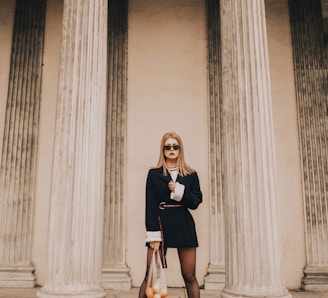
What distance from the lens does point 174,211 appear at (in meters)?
4.43

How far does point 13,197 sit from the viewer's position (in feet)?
23.4

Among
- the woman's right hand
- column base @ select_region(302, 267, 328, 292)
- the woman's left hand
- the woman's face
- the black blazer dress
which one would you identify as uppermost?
the woman's face

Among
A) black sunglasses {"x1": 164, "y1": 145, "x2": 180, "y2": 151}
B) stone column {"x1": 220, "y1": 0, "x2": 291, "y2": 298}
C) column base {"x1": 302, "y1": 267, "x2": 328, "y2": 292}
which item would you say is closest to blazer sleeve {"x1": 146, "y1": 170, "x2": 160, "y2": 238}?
black sunglasses {"x1": 164, "y1": 145, "x2": 180, "y2": 151}

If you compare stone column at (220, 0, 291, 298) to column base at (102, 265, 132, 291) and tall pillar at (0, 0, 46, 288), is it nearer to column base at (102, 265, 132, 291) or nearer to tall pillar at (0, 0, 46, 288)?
column base at (102, 265, 132, 291)

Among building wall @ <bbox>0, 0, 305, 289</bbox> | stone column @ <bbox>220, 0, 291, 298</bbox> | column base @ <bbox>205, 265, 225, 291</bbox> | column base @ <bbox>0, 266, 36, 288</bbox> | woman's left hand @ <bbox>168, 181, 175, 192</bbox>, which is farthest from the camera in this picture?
building wall @ <bbox>0, 0, 305, 289</bbox>

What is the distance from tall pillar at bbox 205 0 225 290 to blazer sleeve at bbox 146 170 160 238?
103 inches

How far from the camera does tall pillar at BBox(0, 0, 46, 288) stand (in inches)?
271

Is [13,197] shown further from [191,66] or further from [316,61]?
[316,61]

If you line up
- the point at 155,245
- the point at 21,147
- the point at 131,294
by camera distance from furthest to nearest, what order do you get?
the point at 21,147, the point at 131,294, the point at 155,245

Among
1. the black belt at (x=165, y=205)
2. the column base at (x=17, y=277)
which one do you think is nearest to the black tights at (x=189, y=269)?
the black belt at (x=165, y=205)

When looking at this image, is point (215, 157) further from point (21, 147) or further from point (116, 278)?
point (21, 147)

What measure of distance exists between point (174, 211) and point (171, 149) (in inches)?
29.0

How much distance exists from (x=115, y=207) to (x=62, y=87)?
277 cm

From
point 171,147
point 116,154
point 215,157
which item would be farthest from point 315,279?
point 116,154
